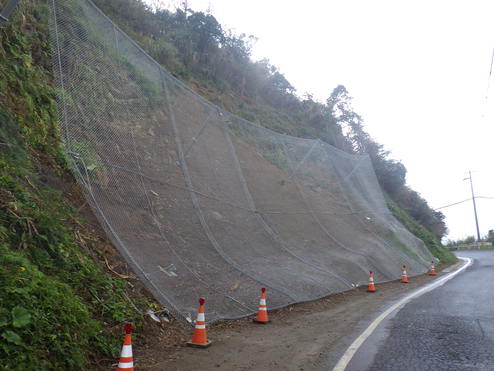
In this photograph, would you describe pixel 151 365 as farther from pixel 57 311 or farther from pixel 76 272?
pixel 76 272

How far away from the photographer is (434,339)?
5465mm

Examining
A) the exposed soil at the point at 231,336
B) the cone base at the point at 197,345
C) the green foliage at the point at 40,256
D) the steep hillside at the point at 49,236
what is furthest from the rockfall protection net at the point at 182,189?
the cone base at the point at 197,345

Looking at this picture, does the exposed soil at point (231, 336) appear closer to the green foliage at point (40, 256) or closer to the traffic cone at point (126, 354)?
the green foliage at point (40, 256)

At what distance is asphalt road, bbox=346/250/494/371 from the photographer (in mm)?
4367

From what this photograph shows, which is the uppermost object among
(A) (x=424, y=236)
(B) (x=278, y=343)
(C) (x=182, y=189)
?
(C) (x=182, y=189)

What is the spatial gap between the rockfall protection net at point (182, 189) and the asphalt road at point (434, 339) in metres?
2.07

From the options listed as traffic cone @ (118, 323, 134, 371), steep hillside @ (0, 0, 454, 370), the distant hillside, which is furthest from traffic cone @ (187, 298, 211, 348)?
the distant hillside

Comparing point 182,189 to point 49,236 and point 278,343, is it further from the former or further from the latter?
point 278,343

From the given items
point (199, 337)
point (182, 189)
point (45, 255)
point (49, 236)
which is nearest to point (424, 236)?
point (182, 189)

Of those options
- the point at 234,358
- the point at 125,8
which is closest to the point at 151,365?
the point at 234,358

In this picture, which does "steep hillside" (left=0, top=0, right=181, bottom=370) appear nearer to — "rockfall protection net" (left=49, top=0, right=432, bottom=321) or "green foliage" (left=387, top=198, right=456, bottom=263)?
"rockfall protection net" (left=49, top=0, right=432, bottom=321)

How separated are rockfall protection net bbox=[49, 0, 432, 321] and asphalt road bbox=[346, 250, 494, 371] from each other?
207 cm

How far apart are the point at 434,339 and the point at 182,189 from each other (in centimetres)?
529

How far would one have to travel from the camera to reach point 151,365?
13.9 feet
